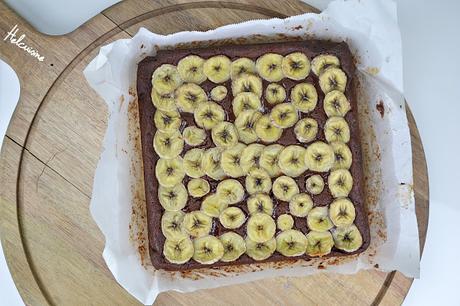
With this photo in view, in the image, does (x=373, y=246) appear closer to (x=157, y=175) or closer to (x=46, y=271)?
(x=157, y=175)

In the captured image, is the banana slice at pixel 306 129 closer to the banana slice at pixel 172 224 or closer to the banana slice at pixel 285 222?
the banana slice at pixel 285 222

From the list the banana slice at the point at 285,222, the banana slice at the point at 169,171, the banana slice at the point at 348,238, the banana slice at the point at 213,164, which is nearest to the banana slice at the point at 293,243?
the banana slice at the point at 285,222

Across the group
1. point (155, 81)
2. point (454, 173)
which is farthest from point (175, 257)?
point (454, 173)

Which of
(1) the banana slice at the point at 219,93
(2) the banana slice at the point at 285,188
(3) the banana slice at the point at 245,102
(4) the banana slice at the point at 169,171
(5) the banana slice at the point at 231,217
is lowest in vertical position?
(5) the banana slice at the point at 231,217

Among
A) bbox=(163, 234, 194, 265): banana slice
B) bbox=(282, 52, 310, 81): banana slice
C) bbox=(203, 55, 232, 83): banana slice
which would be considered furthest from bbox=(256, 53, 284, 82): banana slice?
bbox=(163, 234, 194, 265): banana slice

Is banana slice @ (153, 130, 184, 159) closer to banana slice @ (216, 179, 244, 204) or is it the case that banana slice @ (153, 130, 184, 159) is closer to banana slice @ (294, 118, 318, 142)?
banana slice @ (216, 179, 244, 204)

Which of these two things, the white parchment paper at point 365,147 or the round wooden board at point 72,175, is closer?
the white parchment paper at point 365,147
